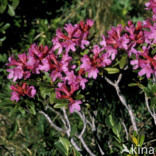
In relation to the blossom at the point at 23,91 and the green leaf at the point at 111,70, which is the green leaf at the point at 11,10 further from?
the green leaf at the point at 111,70

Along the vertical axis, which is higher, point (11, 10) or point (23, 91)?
point (11, 10)

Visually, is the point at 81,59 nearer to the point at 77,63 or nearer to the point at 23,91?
the point at 77,63

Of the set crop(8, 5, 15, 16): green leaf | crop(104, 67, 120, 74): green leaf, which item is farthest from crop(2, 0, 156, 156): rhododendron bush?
crop(8, 5, 15, 16): green leaf

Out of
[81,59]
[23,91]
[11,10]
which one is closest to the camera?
[81,59]

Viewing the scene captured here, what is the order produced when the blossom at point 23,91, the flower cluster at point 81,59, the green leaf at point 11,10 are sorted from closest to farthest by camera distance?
the flower cluster at point 81,59 → the blossom at point 23,91 → the green leaf at point 11,10

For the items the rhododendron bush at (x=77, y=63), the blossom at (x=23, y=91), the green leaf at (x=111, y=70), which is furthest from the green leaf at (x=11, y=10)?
the green leaf at (x=111, y=70)

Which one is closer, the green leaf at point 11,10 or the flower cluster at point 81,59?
the flower cluster at point 81,59

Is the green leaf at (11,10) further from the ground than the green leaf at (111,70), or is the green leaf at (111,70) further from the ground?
the green leaf at (11,10)

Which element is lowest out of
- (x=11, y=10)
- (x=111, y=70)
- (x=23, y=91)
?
(x=23, y=91)

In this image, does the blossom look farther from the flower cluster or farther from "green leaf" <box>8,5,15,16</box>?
"green leaf" <box>8,5,15,16</box>

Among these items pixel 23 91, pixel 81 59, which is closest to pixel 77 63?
pixel 81 59

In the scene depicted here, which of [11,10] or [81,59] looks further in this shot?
[11,10]

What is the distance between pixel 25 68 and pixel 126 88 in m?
1.27

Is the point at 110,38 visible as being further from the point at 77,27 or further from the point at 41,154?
the point at 41,154
